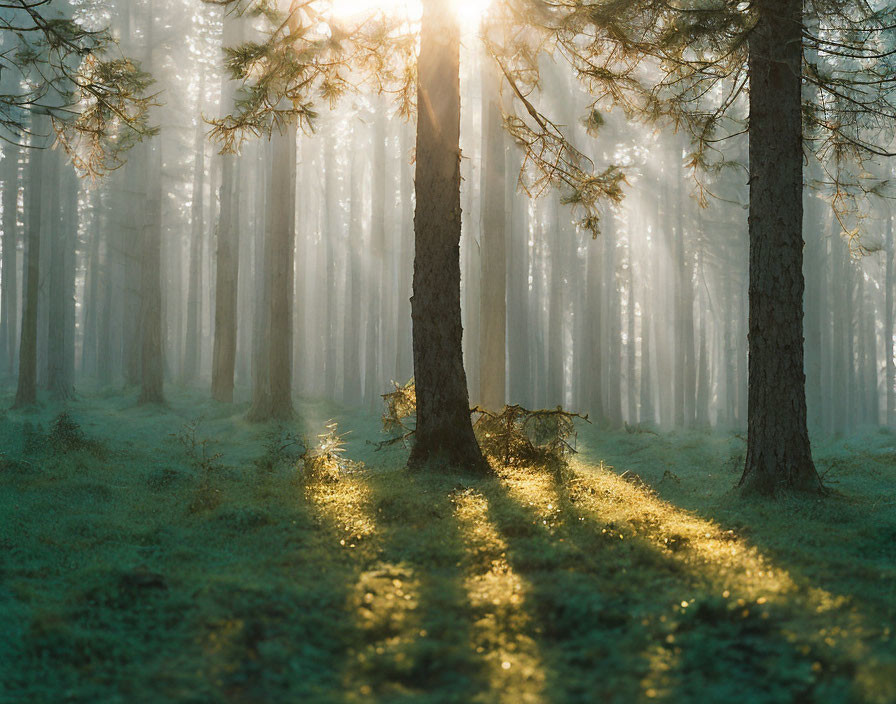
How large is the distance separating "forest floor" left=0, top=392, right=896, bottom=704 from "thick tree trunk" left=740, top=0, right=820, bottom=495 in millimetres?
628

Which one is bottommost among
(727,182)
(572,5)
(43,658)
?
(43,658)

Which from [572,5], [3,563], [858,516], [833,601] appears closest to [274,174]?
[572,5]

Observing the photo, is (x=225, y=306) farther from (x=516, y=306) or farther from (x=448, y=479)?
(x=448, y=479)

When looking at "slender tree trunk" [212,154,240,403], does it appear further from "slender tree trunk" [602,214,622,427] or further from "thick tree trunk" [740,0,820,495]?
"thick tree trunk" [740,0,820,495]

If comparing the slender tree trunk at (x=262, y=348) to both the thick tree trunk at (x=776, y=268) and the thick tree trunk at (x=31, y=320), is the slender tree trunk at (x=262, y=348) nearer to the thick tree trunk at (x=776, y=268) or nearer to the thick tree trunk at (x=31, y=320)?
the thick tree trunk at (x=31, y=320)

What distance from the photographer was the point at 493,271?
49.3 ft

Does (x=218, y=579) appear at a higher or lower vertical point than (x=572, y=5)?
lower

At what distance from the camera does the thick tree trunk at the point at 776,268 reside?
7465 millimetres

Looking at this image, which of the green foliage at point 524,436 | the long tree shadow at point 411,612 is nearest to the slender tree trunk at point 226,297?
the green foliage at point 524,436

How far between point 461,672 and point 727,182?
2778cm

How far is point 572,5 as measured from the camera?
903 cm

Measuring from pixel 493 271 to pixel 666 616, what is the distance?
11538 mm

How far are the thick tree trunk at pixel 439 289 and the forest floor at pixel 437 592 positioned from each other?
54 centimetres

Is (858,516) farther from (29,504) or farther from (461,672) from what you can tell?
(29,504)
